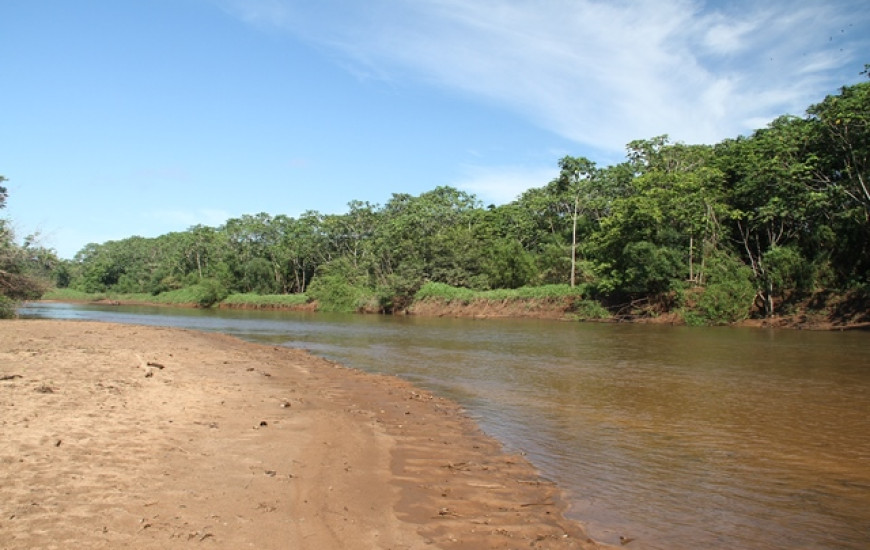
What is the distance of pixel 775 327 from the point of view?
38719mm

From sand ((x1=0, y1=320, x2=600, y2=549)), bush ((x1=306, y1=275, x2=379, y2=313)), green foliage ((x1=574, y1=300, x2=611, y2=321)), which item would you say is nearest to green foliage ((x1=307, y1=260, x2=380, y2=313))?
bush ((x1=306, y1=275, x2=379, y2=313))

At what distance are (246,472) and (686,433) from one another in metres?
7.26

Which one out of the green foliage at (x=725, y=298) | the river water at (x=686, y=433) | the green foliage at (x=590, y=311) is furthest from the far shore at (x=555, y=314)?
the river water at (x=686, y=433)

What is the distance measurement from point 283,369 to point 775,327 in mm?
36802

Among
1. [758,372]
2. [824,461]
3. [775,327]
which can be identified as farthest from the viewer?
[775,327]

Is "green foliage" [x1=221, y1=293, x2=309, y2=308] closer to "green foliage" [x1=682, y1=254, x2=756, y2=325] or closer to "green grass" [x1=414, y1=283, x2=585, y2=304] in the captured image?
"green grass" [x1=414, y1=283, x2=585, y2=304]

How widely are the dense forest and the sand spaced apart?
29268mm

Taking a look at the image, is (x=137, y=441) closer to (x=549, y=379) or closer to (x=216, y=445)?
(x=216, y=445)

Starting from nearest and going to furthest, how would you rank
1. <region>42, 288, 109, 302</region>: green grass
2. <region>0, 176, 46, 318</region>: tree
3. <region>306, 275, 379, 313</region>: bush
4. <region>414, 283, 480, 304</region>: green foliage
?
<region>0, 176, 46, 318</region>: tree, <region>414, 283, 480, 304</region>: green foliage, <region>306, 275, 379, 313</region>: bush, <region>42, 288, 109, 302</region>: green grass

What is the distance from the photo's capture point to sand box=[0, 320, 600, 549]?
14.9ft

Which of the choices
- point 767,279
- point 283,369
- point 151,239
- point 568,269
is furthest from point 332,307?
point 151,239

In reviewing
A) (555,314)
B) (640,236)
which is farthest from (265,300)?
(640,236)

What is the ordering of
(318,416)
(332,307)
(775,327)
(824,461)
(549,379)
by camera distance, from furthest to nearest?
(332,307), (775,327), (549,379), (318,416), (824,461)

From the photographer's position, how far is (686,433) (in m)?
9.39
